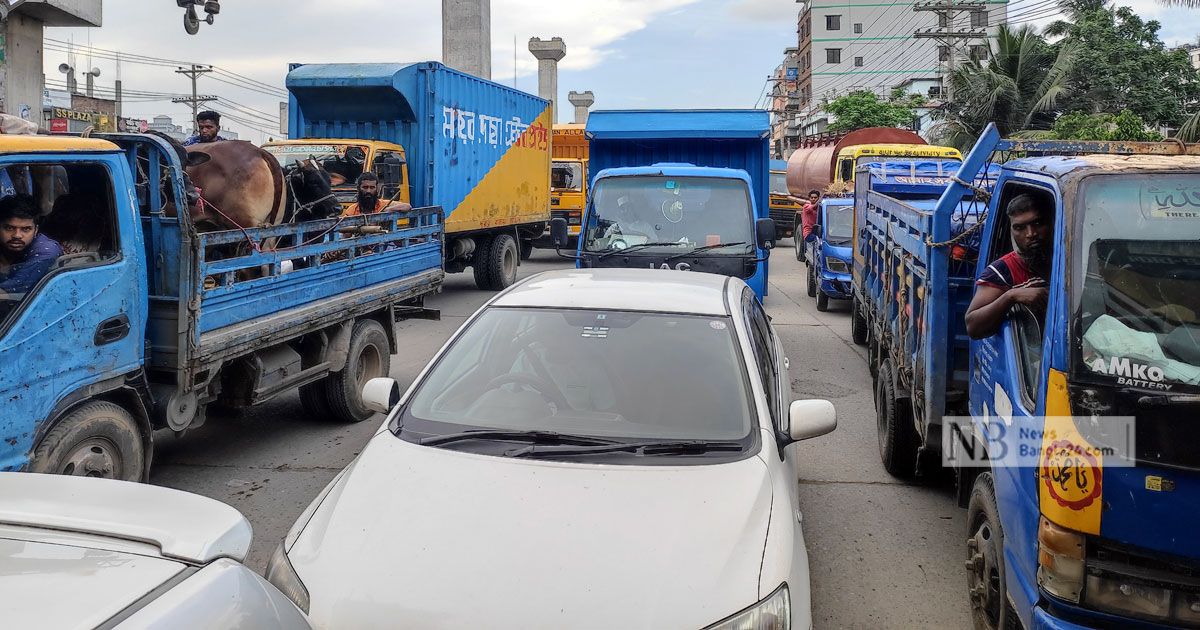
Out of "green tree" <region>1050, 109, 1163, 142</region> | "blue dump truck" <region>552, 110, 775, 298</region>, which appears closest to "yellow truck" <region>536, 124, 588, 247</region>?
"green tree" <region>1050, 109, 1163, 142</region>

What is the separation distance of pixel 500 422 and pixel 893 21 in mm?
78731

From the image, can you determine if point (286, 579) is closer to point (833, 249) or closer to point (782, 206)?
point (833, 249)

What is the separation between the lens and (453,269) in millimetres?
15961

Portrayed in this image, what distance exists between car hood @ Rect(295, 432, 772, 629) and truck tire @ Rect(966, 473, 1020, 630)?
1.00m

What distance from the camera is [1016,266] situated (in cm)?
405

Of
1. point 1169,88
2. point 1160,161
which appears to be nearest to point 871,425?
point 1160,161

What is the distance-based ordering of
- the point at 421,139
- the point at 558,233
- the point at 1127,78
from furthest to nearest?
1. the point at 1127,78
2. the point at 421,139
3. the point at 558,233

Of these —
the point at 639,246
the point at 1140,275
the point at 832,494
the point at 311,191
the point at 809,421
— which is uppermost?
the point at 311,191

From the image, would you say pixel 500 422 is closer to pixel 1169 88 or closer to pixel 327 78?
pixel 327 78

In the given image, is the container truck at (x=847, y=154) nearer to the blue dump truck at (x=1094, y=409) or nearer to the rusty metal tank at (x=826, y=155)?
the rusty metal tank at (x=826, y=155)

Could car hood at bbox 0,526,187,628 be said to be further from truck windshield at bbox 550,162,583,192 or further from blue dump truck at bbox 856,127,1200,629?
truck windshield at bbox 550,162,583,192

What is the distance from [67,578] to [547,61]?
37.5 meters

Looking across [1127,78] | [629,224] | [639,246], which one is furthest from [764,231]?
[1127,78]

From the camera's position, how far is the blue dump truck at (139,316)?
466cm
